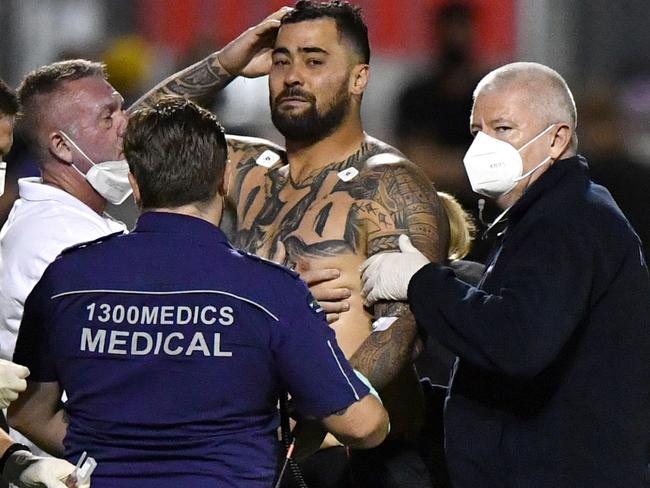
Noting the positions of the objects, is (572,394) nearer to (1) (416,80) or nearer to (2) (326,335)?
(2) (326,335)

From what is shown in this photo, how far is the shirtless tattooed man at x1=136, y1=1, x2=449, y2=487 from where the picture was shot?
3.25 m

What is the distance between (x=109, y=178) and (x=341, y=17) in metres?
0.74

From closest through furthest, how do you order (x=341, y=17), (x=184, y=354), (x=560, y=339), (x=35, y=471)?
(x=184, y=354) < (x=35, y=471) < (x=560, y=339) < (x=341, y=17)

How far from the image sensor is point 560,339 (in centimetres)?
267

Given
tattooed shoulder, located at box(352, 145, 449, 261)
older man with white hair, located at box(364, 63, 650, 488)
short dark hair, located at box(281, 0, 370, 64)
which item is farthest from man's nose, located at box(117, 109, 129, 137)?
older man with white hair, located at box(364, 63, 650, 488)

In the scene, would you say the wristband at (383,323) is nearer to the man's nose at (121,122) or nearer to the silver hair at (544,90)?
the silver hair at (544,90)

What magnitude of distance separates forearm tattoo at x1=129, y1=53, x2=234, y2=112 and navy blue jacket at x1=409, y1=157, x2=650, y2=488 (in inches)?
47.2

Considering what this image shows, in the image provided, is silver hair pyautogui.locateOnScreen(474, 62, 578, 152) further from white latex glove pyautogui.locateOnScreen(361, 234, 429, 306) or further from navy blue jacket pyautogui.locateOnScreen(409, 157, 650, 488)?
white latex glove pyautogui.locateOnScreen(361, 234, 429, 306)

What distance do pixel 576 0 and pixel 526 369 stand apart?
13.7ft

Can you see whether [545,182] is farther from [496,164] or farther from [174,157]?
[174,157]

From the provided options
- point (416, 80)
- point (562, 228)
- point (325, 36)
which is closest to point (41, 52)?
point (416, 80)

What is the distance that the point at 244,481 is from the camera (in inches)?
95.1

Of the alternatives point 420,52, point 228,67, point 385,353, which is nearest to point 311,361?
point 385,353

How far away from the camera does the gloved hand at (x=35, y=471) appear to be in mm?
2412
